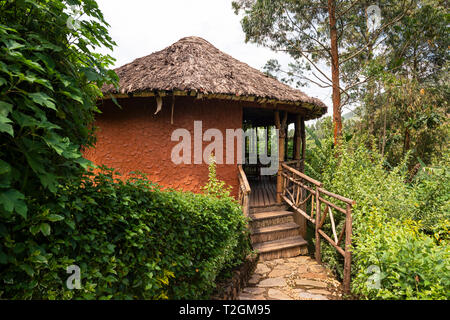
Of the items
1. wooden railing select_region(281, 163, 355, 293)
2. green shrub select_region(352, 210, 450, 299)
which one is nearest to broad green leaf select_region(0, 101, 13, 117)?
green shrub select_region(352, 210, 450, 299)

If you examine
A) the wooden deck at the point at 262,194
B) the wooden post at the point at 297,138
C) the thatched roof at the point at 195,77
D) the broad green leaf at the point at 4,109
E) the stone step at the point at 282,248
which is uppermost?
the thatched roof at the point at 195,77

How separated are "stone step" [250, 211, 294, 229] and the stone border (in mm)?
864

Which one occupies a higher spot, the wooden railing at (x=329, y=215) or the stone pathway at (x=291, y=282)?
the wooden railing at (x=329, y=215)

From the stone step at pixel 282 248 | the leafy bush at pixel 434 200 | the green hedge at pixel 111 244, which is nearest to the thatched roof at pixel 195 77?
the green hedge at pixel 111 244

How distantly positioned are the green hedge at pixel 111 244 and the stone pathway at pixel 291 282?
112 cm

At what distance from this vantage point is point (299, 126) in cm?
863

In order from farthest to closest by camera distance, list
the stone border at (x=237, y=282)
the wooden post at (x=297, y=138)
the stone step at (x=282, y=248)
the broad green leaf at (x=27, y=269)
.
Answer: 1. the wooden post at (x=297, y=138)
2. the stone step at (x=282, y=248)
3. the stone border at (x=237, y=282)
4. the broad green leaf at (x=27, y=269)

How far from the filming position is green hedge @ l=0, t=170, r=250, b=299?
1.65 metres

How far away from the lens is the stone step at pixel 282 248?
17.8 ft

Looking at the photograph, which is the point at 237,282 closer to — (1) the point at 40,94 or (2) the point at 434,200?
(1) the point at 40,94

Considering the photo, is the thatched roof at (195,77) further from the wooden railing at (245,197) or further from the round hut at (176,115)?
the wooden railing at (245,197)

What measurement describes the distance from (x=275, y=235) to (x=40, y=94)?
5.16 m

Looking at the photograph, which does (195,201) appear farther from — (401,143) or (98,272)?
(401,143)

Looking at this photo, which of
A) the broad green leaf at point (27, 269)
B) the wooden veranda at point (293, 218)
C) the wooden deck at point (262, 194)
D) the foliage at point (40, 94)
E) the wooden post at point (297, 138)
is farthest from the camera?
the wooden post at point (297, 138)
